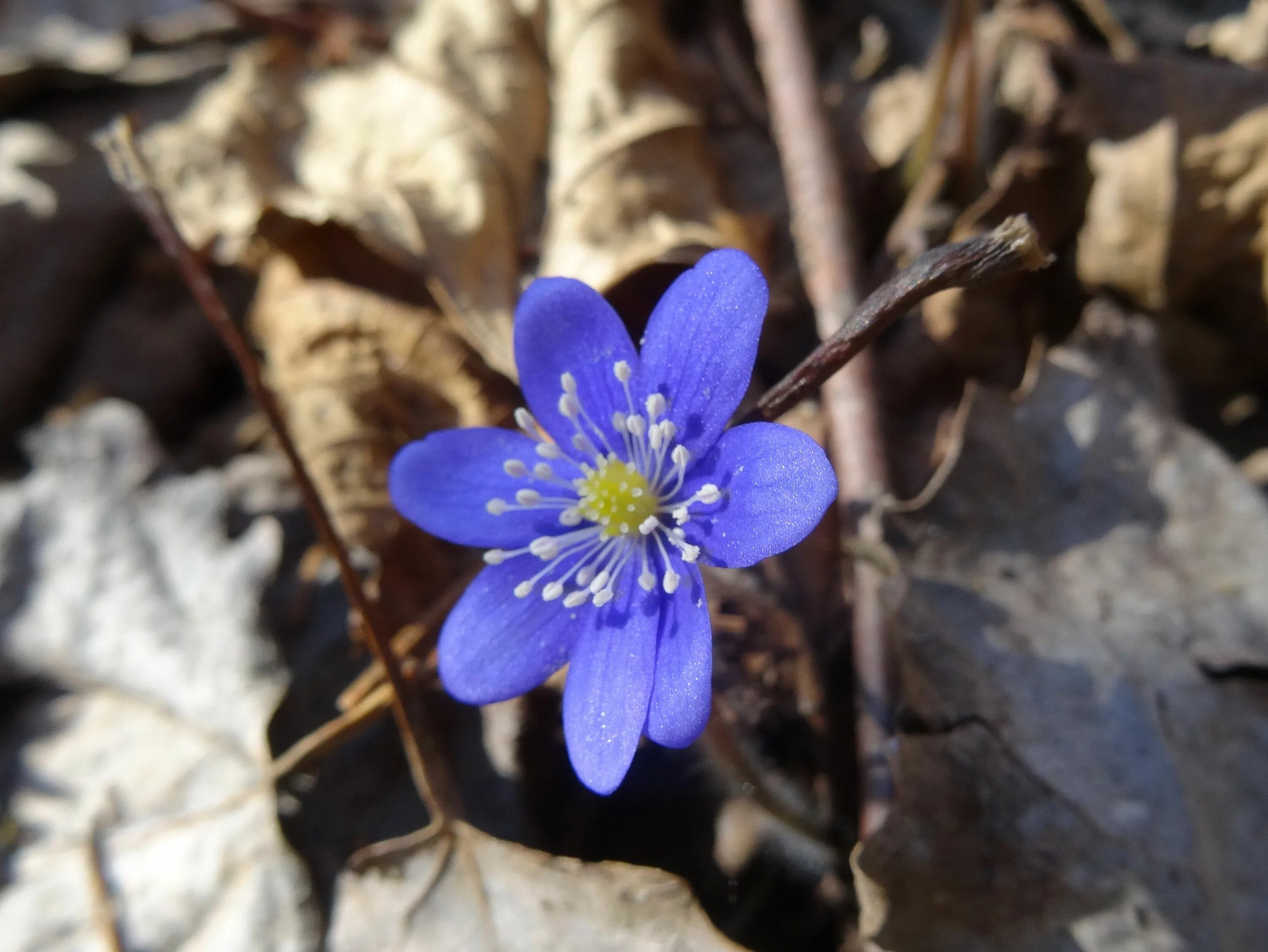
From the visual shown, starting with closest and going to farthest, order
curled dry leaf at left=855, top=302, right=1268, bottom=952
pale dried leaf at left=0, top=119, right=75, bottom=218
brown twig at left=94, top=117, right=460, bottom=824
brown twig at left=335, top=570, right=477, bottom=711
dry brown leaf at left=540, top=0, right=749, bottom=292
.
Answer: curled dry leaf at left=855, top=302, right=1268, bottom=952, brown twig at left=94, top=117, right=460, bottom=824, brown twig at left=335, top=570, right=477, bottom=711, dry brown leaf at left=540, top=0, right=749, bottom=292, pale dried leaf at left=0, top=119, right=75, bottom=218

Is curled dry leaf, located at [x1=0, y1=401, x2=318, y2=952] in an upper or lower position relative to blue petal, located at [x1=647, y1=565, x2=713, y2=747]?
upper

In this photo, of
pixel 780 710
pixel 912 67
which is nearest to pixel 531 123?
pixel 912 67

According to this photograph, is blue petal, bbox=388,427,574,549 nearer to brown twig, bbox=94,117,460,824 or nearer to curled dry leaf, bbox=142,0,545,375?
brown twig, bbox=94,117,460,824

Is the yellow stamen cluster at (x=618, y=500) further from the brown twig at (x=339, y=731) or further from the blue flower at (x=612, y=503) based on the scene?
the brown twig at (x=339, y=731)

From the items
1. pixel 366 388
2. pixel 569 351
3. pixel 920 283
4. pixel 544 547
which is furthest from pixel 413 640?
pixel 920 283

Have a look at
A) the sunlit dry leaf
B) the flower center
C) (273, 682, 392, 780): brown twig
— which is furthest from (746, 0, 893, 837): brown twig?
the sunlit dry leaf

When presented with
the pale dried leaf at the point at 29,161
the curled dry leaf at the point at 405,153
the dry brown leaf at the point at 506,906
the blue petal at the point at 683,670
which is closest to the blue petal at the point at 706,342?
the blue petal at the point at 683,670

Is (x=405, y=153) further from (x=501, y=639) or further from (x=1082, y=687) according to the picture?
(x=1082, y=687)
